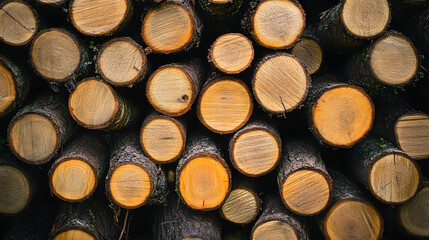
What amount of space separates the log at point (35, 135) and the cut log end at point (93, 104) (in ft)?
0.62

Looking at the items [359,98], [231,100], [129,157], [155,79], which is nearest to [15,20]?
[155,79]

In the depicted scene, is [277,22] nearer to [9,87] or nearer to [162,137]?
[162,137]

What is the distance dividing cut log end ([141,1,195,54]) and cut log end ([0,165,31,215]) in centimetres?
146

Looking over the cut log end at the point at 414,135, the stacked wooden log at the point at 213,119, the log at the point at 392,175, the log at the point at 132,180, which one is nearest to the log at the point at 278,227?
the stacked wooden log at the point at 213,119

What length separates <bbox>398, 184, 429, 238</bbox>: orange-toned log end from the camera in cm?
209

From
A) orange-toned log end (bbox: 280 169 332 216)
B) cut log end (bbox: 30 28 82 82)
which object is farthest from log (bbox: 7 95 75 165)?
orange-toned log end (bbox: 280 169 332 216)

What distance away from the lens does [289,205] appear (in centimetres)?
202

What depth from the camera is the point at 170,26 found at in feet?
6.50

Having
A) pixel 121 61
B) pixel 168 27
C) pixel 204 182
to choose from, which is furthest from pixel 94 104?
pixel 204 182

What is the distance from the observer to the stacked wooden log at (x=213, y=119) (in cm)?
196

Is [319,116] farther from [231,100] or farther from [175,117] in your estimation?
[175,117]

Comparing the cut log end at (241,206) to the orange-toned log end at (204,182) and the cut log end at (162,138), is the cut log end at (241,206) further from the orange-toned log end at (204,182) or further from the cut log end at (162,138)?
the cut log end at (162,138)

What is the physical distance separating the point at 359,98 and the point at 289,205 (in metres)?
0.93

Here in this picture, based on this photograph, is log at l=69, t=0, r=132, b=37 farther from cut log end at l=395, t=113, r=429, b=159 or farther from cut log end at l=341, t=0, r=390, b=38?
cut log end at l=395, t=113, r=429, b=159
